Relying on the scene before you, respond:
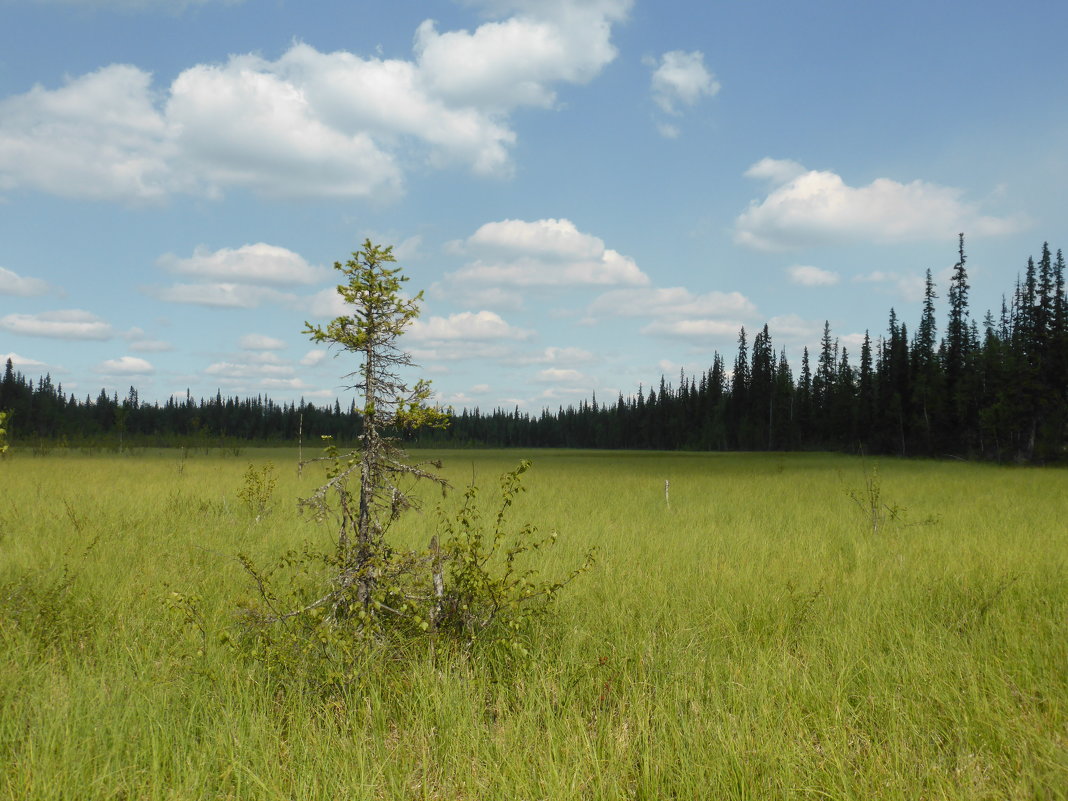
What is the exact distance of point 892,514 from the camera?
13484mm

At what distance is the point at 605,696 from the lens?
4.88m

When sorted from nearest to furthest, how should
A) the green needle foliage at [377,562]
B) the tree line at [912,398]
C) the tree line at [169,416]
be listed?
1. the green needle foliage at [377,562]
2. the tree line at [912,398]
3. the tree line at [169,416]

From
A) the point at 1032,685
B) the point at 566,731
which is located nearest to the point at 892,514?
the point at 1032,685

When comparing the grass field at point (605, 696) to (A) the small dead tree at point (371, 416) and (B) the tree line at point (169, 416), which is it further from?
(B) the tree line at point (169, 416)

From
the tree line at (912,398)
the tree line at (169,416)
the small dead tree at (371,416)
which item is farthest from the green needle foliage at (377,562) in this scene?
the tree line at (169,416)

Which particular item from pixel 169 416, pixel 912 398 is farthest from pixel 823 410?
pixel 169 416

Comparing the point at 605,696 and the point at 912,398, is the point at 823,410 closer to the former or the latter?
the point at 912,398

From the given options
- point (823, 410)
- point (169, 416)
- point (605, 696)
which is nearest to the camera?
point (605, 696)

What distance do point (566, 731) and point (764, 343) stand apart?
9702 centimetres

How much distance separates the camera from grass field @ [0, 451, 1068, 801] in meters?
3.69

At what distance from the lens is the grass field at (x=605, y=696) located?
12.1ft

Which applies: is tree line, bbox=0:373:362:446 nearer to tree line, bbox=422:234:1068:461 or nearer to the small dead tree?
tree line, bbox=422:234:1068:461

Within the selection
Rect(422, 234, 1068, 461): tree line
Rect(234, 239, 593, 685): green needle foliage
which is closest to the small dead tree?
Rect(234, 239, 593, 685): green needle foliage

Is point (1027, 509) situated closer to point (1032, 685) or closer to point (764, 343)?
point (1032, 685)
